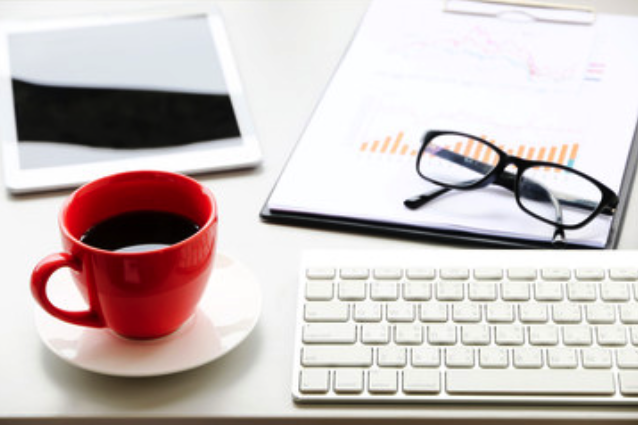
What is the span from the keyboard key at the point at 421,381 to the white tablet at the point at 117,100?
0.97 ft

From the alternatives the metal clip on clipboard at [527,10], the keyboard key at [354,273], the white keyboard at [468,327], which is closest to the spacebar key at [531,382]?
the white keyboard at [468,327]

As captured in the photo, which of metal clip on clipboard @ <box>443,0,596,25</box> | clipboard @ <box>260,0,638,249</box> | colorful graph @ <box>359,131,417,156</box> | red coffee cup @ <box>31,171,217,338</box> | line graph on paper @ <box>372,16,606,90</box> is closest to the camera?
red coffee cup @ <box>31,171,217,338</box>

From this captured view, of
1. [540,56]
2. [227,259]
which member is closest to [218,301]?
[227,259]

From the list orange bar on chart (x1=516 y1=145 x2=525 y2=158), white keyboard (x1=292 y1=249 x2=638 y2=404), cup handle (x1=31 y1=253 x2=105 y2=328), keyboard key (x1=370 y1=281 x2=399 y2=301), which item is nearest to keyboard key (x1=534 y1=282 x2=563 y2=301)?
white keyboard (x1=292 y1=249 x2=638 y2=404)

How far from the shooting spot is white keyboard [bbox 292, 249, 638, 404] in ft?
1.87

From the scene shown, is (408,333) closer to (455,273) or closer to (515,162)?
(455,273)

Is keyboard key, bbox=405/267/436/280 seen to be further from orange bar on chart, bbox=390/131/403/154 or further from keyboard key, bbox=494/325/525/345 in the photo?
orange bar on chart, bbox=390/131/403/154

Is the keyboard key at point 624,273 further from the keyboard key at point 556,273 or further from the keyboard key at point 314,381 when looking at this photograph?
the keyboard key at point 314,381

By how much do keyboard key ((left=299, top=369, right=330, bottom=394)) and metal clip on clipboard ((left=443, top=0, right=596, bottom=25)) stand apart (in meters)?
0.60

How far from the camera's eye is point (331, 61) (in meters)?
0.96

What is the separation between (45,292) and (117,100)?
0.36 meters

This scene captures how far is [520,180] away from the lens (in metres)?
0.76

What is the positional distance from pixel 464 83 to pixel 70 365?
1.68ft

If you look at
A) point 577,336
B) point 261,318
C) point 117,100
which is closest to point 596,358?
point 577,336
